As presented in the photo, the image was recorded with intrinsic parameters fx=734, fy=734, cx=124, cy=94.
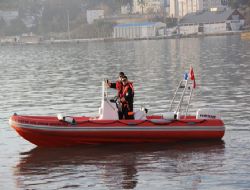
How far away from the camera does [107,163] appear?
2067 centimetres

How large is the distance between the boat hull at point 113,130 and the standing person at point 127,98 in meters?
0.52

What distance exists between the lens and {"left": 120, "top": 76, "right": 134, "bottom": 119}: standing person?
73.1 ft

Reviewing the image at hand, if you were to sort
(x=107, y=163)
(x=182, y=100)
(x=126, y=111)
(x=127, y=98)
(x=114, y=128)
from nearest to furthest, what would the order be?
(x=107, y=163), (x=114, y=128), (x=127, y=98), (x=126, y=111), (x=182, y=100)

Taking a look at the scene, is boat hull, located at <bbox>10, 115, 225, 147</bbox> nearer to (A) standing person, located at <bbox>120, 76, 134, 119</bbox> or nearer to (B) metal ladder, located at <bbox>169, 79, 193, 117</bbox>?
(A) standing person, located at <bbox>120, 76, 134, 119</bbox>

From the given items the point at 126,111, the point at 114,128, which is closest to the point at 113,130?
the point at 114,128

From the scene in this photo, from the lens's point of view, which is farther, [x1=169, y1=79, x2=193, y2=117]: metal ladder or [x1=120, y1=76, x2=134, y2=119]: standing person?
[x1=169, y1=79, x2=193, y2=117]: metal ladder

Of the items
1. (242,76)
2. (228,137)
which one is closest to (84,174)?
(228,137)

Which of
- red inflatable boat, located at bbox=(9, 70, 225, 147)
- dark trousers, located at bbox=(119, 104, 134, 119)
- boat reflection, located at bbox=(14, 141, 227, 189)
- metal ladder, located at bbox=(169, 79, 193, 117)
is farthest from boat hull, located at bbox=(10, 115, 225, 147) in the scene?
metal ladder, located at bbox=(169, 79, 193, 117)

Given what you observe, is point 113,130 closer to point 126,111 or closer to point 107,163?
point 126,111

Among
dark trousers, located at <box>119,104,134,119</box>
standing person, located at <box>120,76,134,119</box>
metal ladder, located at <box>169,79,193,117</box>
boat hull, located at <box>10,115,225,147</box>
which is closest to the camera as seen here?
boat hull, located at <box>10,115,225,147</box>

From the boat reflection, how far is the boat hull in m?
0.22

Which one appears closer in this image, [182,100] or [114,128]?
[114,128]

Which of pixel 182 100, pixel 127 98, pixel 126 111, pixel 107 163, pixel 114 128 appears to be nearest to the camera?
pixel 107 163

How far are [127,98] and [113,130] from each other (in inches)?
41.9
